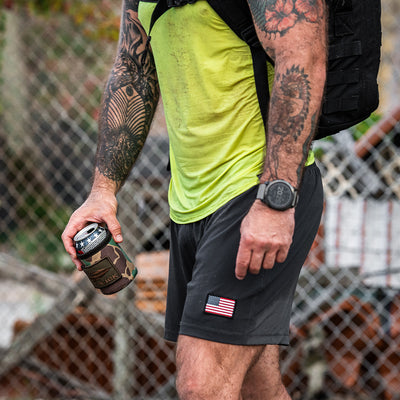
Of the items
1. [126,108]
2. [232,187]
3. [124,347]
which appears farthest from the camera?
[124,347]

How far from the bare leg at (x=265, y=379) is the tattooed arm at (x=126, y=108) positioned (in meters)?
0.72

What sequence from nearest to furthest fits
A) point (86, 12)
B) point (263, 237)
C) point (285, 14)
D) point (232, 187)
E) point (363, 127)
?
point (263, 237)
point (285, 14)
point (232, 187)
point (363, 127)
point (86, 12)

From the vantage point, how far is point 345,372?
370cm

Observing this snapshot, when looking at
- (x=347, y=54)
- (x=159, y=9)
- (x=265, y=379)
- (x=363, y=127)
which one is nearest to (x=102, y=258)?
(x=265, y=379)

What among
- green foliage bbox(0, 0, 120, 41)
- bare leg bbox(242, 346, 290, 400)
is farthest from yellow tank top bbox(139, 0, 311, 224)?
green foliage bbox(0, 0, 120, 41)

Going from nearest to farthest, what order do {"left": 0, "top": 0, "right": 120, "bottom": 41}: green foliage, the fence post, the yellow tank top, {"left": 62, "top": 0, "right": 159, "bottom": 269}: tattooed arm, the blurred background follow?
the yellow tank top → {"left": 62, "top": 0, "right": 159, "bottom": 269}: tattooed arm → the blurred background → the fence post → {"left": 0, "top": 0, "right": 120, "bottom": 41}: green foliage

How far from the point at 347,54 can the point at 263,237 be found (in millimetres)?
571

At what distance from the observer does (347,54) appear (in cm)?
172

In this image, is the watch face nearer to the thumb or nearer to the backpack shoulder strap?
the thumb

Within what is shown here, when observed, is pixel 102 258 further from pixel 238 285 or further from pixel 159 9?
pixel 159 9

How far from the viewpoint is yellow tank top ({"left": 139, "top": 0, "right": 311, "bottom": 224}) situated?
1838mm

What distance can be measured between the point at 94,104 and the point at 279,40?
291 cm

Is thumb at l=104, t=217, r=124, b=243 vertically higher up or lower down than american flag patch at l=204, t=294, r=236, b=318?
higher up

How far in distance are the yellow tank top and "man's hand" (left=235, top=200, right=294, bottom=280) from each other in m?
0.21
